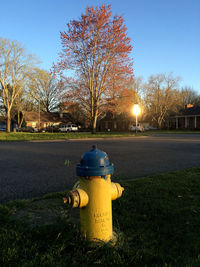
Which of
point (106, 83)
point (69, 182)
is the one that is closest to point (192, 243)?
point (69, 182)

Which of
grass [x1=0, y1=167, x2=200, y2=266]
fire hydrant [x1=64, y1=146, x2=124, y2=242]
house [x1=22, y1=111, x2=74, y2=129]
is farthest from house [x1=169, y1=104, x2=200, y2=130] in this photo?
fire hydrant [x1=64, y1=146, x2=124, y2=242]

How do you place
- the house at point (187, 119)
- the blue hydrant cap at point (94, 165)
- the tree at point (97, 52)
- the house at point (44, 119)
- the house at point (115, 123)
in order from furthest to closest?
the house at point (44, 119) → the house at point (115, 123) → the house at point (187, 119) → the tree at point (97, 52) → the blue hydrant cap at point (94, 165)

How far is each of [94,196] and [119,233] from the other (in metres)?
0.57

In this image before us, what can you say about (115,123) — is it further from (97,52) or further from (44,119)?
(97,52)

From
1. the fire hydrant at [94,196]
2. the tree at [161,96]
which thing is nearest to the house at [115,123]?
the tree at [161,96]

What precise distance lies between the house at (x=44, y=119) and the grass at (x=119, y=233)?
2171 inches

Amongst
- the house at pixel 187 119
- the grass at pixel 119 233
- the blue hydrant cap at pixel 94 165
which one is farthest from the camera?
the house at pixel 187 119

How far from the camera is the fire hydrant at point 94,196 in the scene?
201 centimetres

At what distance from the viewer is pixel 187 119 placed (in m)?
49.9

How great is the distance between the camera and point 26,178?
16.6 feet

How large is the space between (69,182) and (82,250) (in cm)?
281

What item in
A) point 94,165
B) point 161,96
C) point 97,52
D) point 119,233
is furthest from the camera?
point 161,96

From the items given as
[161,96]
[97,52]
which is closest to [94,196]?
[97,52]

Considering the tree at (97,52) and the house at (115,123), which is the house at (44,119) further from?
the tree at (97,52)
